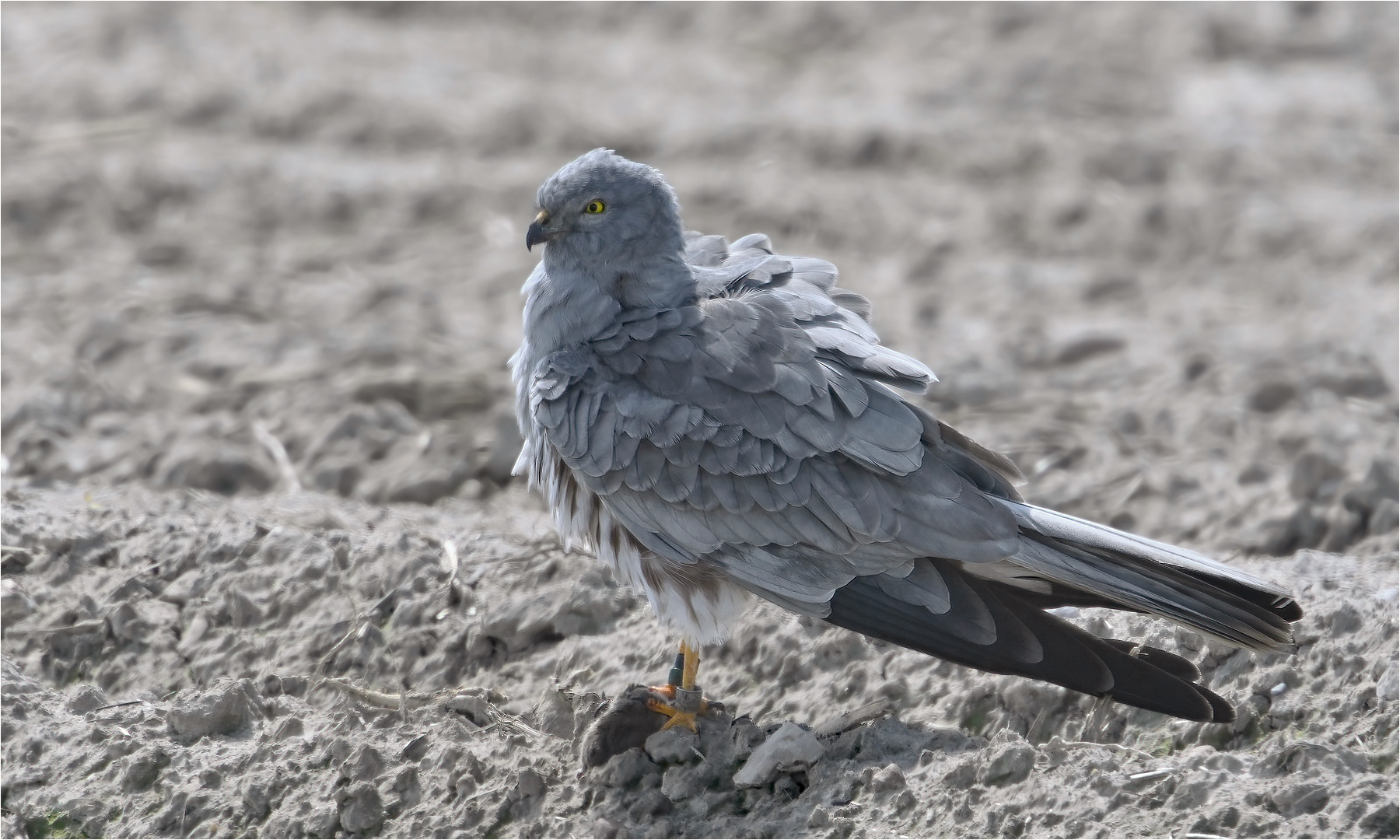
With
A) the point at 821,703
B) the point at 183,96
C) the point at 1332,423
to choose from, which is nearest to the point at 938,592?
the point at 821,703

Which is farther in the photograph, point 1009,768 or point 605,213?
point 605,213

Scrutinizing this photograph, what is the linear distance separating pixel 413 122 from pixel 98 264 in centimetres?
269

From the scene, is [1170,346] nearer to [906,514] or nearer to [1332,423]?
[1332,423]

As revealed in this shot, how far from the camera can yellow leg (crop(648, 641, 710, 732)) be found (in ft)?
14.1

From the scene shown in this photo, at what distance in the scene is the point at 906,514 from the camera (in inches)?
162

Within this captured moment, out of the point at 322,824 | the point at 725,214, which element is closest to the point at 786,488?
the point at 322,824

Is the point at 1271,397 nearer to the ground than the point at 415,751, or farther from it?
farther from it

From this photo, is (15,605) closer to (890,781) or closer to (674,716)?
(674,716)

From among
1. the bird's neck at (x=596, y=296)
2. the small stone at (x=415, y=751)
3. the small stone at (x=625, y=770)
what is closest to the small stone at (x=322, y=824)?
the small stone at (x=415, y=751)

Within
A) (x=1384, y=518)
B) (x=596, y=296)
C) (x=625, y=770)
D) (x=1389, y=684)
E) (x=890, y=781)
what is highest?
(x=1384, y=518)

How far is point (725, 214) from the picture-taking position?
9.07 meters

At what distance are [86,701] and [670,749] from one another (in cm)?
196

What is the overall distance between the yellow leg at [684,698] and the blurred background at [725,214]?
81.6 inches

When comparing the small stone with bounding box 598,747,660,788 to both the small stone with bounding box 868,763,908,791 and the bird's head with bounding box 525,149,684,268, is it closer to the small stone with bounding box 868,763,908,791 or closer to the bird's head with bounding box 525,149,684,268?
the small stone with bounding box 868,763,908,791
